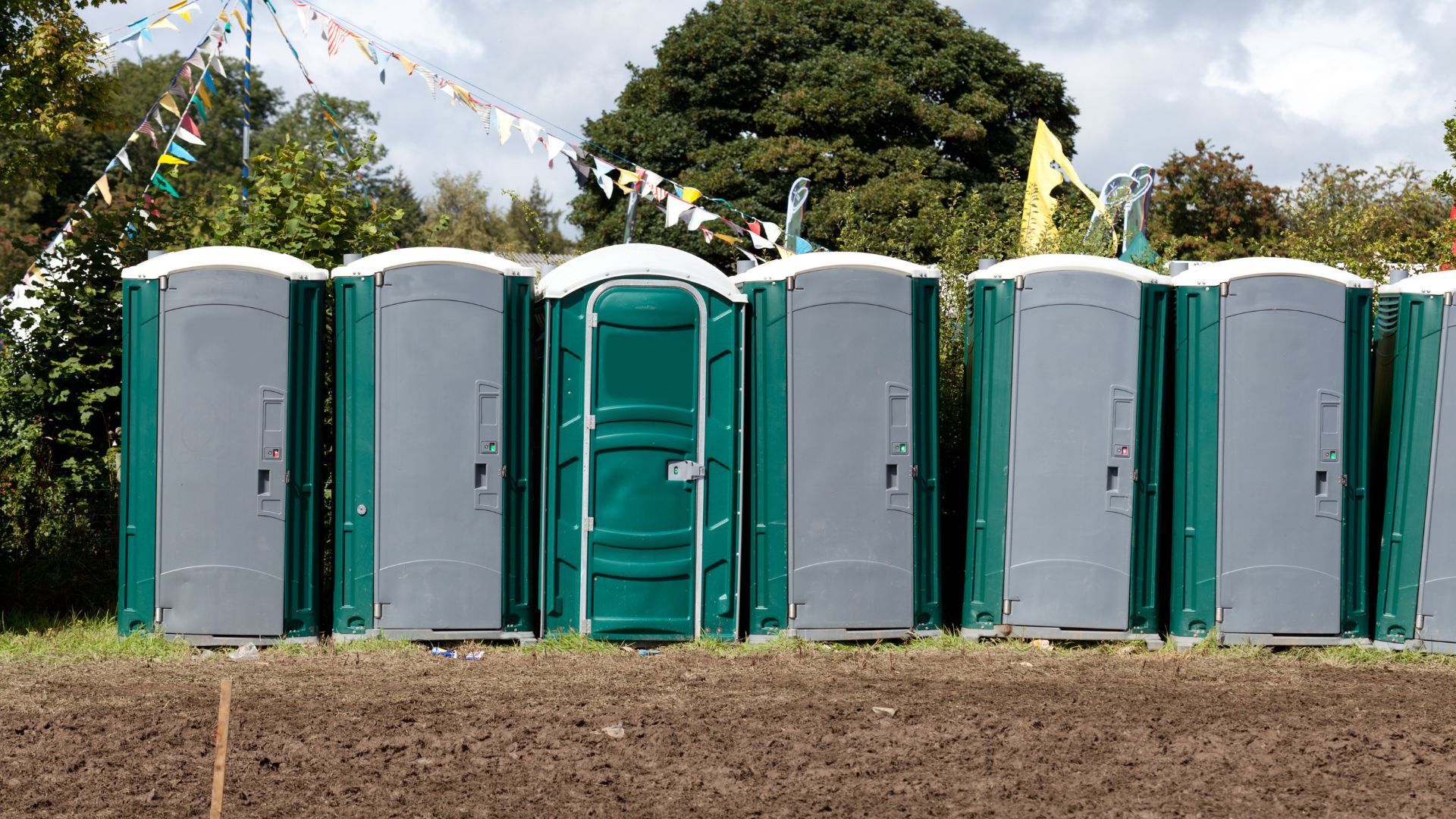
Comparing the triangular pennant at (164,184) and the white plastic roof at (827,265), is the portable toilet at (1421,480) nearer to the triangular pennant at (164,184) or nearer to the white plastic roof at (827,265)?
the white plastic roof at (827,265)

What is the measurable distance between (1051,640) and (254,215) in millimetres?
5814

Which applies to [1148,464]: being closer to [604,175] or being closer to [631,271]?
[631,271]

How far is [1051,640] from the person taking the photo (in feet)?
25.3

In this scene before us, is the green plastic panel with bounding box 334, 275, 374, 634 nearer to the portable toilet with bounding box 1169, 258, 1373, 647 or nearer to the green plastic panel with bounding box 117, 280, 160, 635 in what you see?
the green plastic panel with bounding box 117, 280, 160, 635

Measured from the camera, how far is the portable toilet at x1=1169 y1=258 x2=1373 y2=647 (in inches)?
298

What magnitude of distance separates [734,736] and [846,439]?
2.28 metres

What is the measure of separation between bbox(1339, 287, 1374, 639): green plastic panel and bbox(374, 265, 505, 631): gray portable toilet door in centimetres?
478

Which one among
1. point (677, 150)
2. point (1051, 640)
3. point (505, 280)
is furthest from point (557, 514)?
point (677, 150)

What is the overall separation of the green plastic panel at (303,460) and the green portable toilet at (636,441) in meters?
1.25

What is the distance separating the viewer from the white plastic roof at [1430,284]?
296 inches

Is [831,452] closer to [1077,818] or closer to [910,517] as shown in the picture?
[910,517]

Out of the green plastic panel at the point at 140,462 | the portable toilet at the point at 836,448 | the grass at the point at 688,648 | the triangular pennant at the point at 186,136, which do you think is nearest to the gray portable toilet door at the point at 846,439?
the portable toilet at the point at 836,448

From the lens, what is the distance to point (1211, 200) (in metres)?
30.4

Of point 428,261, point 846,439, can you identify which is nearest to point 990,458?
point 846,439
